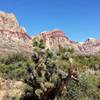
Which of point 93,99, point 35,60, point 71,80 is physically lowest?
point 93,99

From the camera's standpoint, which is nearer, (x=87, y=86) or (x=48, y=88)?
(x=48, y=88)

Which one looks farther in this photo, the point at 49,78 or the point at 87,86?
the point at 87,86

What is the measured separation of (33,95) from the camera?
2578cm

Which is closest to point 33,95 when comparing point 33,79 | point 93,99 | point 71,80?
point 33,79

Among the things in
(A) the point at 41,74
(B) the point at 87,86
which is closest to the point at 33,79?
(A) the point at 41,74

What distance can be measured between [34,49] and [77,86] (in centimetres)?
483

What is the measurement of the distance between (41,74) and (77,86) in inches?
136

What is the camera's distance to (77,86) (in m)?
25.8

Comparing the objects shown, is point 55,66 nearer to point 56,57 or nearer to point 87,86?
point 56,57

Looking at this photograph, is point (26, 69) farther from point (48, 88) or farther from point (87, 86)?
point (87, 86)

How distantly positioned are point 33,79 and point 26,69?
1.41m

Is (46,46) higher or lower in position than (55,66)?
higher

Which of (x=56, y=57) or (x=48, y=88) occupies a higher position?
(x=56, y=57)

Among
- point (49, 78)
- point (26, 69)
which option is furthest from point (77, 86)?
point (26, 69)
